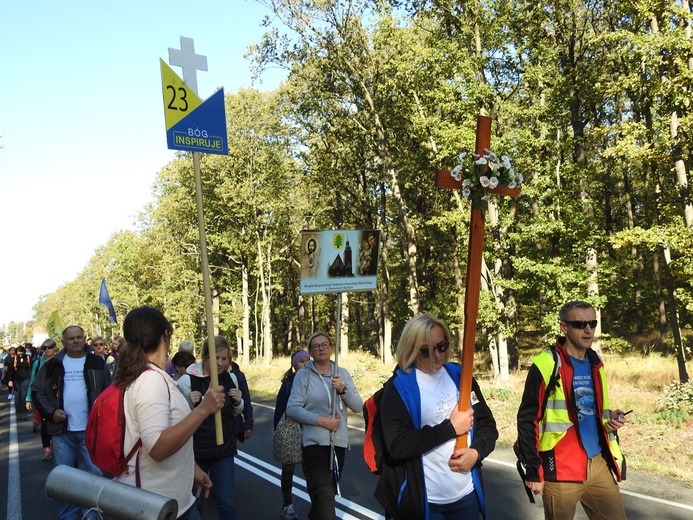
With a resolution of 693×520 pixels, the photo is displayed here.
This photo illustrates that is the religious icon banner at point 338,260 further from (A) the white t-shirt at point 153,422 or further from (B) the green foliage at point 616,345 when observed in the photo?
(B) the green foliage at point 616,345

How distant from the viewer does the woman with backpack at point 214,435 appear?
5602 mm

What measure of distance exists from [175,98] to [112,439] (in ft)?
8.35

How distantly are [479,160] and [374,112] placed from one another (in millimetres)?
24308

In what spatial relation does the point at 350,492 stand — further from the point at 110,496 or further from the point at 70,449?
the point at 110,496

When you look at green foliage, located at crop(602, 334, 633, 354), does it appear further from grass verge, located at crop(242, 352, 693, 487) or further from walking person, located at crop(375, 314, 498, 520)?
walking person, located at crop(375, 314, 498, 520)

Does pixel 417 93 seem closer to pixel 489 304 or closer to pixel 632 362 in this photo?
pixel 489 304

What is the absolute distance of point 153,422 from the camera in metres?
3.08

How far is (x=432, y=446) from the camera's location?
3.43 meters

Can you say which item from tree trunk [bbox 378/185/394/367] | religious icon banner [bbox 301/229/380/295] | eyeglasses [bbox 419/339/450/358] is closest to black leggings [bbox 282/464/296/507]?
religious icon banner [bbox 301/229/380/295]

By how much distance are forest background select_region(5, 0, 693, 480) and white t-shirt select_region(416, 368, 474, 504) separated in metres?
9.22

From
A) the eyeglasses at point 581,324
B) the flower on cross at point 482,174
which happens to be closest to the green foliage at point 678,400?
the eyeglasses at point 581,324

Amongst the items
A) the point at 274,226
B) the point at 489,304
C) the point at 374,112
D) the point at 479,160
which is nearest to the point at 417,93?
the point at 374,112

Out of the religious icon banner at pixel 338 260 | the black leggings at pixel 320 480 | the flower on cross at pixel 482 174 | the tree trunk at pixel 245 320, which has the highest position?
the flower on cross at pixel 482 174

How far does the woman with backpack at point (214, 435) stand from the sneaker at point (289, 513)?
142 cm
